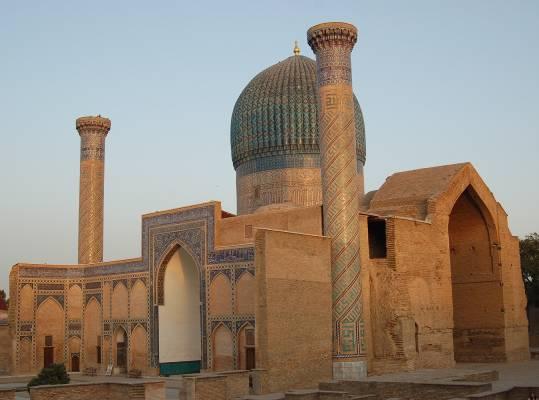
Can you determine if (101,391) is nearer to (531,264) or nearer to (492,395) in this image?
(492,395)

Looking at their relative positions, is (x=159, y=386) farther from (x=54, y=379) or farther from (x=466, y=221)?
(x=466, y=221)

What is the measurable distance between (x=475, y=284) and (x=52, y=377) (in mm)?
11352

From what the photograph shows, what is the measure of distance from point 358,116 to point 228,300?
27.3ft

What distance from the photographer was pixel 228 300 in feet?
53.3

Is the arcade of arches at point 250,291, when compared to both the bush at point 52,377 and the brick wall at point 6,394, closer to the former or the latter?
the bush at point 52,377

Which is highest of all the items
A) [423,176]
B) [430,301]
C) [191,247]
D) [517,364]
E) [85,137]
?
[85,137]

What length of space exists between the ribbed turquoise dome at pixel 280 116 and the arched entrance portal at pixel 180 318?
14.2ft

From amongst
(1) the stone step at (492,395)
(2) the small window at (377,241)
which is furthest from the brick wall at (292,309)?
(1) the stone step at (492,395)

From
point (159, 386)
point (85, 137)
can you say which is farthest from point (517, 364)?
point (85, 137)

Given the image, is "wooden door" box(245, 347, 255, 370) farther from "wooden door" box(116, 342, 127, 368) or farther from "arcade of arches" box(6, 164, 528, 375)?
"wooden door" box(116, 342, 127, 368)

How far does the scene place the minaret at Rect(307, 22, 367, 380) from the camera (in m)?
14.5

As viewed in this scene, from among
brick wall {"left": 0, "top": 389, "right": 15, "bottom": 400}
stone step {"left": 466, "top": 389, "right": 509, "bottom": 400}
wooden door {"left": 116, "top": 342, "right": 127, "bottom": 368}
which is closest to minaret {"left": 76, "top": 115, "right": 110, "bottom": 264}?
wooden door {"left": 116, "top": 342, "right": 127, "bottom": 368}

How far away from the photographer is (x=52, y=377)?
14562 millimetres

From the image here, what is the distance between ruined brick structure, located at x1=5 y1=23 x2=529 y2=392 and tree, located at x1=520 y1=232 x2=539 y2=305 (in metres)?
8.41
